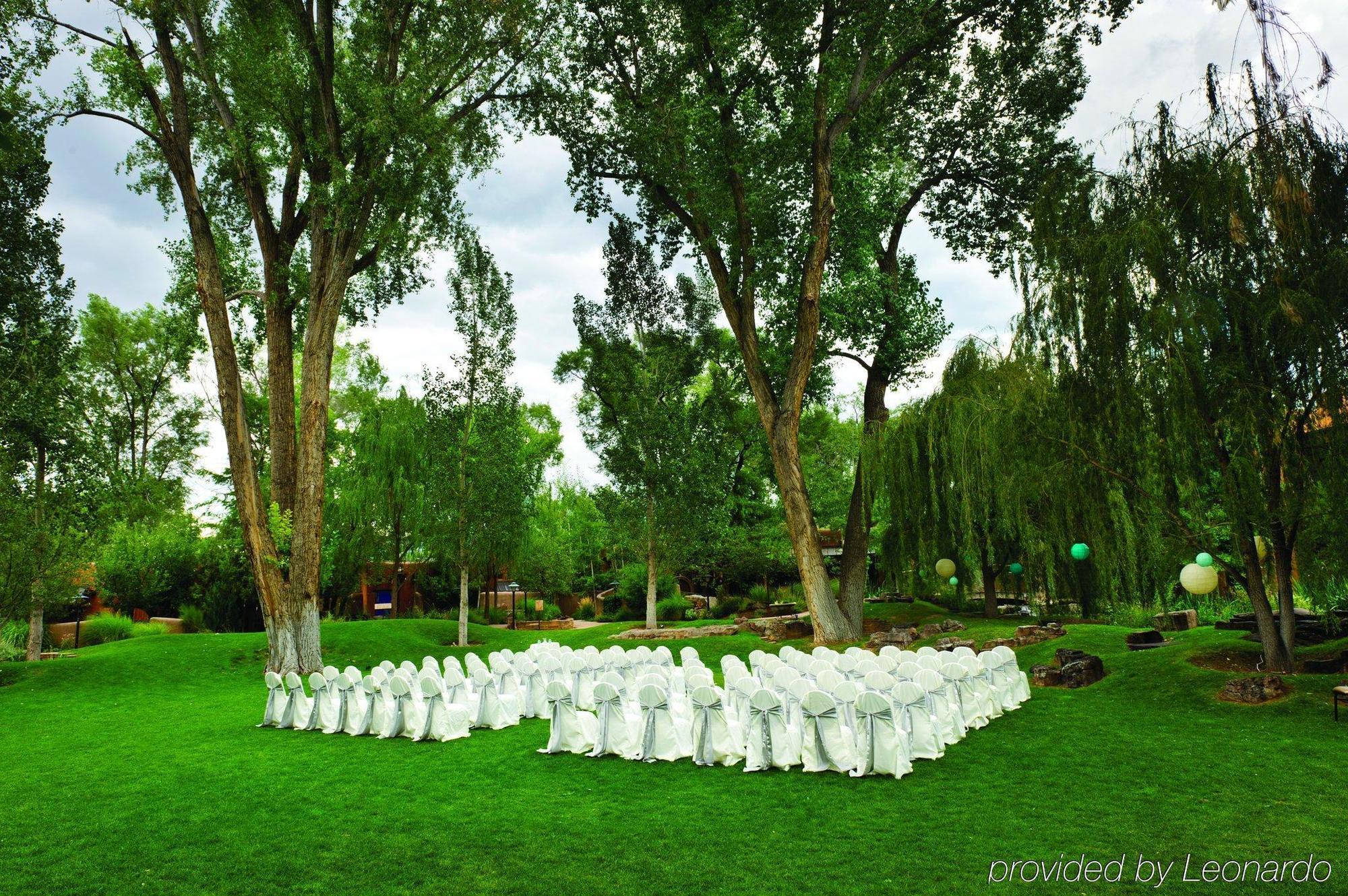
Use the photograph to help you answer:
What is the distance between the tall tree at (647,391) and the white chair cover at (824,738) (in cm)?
1452

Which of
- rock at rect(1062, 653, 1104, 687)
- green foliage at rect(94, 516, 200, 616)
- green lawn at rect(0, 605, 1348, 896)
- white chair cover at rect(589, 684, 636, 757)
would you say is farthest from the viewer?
green foliage at rect(94, 516, 200, 616)

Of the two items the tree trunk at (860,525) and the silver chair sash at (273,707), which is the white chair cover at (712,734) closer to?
the silver chair sash at (273,707)

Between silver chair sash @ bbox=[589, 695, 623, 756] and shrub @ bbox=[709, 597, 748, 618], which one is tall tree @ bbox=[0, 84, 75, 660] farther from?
shrub @ bbox=[709, 597, 748, 618]

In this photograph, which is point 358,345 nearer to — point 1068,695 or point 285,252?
point 285,252

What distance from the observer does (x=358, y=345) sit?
3359 centimetres

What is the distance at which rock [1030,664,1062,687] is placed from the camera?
40.5 feet

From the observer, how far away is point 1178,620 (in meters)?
17.6

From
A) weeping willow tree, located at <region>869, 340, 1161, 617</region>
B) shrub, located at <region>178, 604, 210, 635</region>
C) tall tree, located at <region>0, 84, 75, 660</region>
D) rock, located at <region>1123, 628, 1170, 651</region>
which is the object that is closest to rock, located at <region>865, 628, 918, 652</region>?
weeping willow tree, located at <region>869, 340, 1161, 617</region>

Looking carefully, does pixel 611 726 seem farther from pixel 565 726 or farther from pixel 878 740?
pixel 878 740

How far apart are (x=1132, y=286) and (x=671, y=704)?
7.89 metres

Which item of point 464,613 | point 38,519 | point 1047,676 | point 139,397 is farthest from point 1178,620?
point 139,397

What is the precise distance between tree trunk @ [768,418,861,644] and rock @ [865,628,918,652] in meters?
0.66

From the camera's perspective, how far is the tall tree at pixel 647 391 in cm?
2289

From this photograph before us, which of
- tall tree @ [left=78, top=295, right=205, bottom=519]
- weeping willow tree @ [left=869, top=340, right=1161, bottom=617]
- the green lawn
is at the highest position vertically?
tall tree @ [left=78, top=295, right=205, bottom=519]
